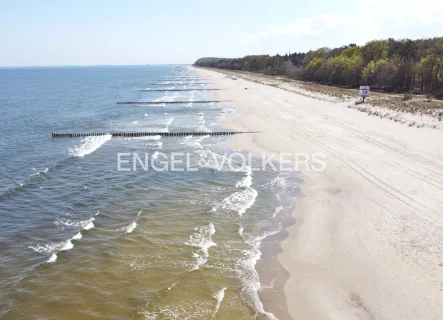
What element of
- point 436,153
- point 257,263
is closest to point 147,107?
point 436,153

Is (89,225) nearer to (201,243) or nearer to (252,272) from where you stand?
(201,243)

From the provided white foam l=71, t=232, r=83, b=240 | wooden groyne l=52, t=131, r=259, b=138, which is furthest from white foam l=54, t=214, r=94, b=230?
wooden groyne l=52, t=131, r=259, b=138

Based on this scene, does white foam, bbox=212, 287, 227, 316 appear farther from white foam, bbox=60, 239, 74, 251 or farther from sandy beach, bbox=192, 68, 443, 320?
white foam, bbox=60, 239, 74, 251

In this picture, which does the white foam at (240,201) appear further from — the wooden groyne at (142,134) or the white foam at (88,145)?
the wooden groyne at (142,134)

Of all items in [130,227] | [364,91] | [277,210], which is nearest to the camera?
[130,227]

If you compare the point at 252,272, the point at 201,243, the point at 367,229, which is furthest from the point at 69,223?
the point at 367,229
